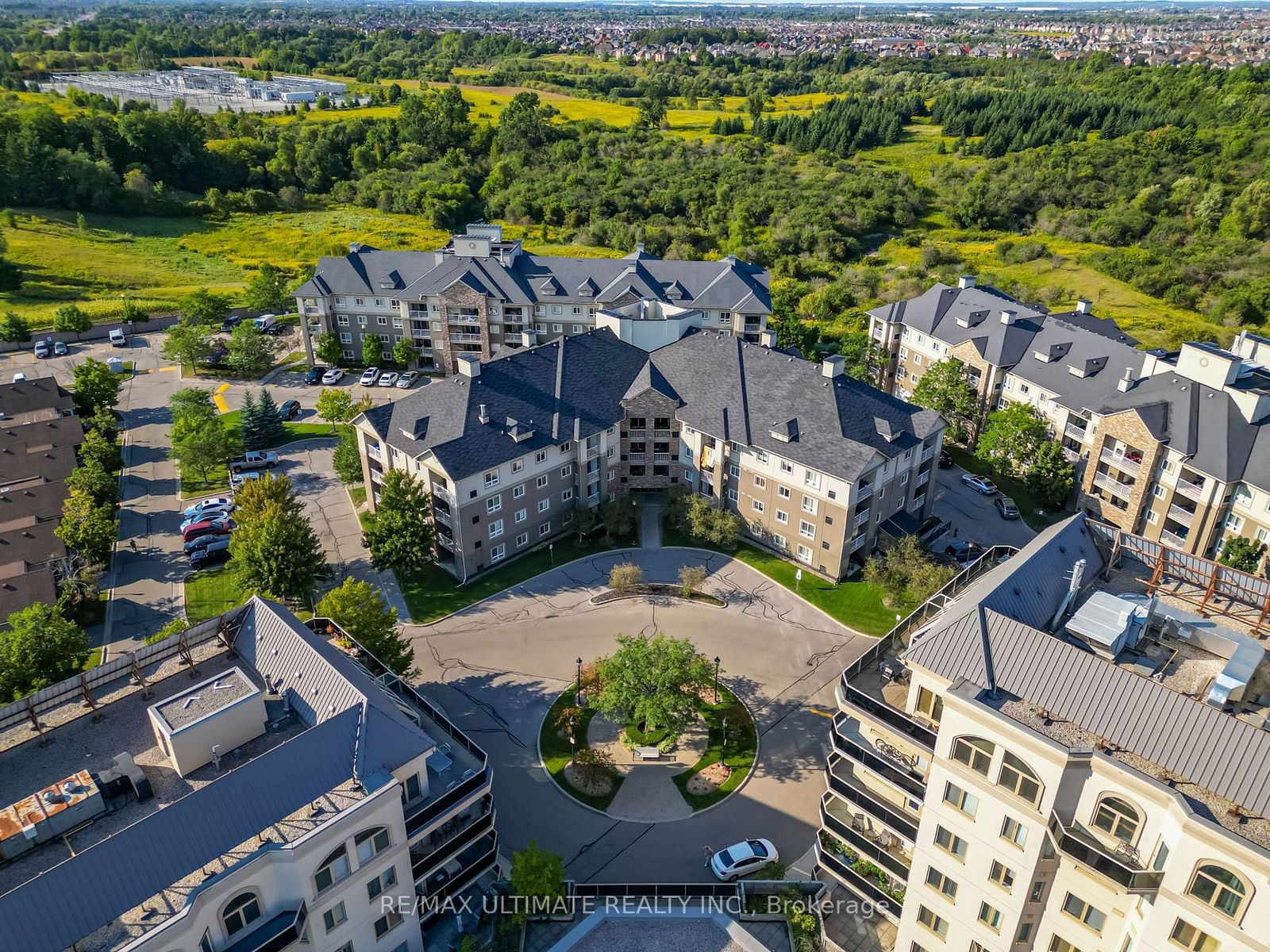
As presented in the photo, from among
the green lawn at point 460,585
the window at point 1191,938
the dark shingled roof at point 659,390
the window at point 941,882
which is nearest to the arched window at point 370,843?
the window at point 941,882

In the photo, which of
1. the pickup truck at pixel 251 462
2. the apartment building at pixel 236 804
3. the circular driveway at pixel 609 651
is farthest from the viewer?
the pickup truck at pixel 251 462

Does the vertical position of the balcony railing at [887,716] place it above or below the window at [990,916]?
above

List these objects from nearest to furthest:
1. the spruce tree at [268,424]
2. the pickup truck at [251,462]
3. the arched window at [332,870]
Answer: the arched window at [332,870]
the pickup truck at [251,462]
the spruce tree at [268,424]

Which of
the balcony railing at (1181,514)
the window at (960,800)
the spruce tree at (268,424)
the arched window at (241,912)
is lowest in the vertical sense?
the spruce tree at (268,424)

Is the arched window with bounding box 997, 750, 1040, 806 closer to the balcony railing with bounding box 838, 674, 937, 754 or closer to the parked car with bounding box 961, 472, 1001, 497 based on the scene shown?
the balcony railing with bounding box 838, 674, 937, 754

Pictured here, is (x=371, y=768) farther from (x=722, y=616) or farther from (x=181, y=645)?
(x=722, y=616)

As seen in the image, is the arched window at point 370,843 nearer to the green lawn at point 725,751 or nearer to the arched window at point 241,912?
the arched window at point 241,912

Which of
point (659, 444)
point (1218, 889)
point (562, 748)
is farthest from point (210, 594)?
point (1218, 889)

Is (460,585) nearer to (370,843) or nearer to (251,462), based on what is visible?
(251,462)
